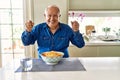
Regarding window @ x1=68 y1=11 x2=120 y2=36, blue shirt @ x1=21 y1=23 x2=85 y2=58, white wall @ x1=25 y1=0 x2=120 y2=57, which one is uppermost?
white wall @ x1=25 y1=0 x2=120 y2=57

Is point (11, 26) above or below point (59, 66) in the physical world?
above

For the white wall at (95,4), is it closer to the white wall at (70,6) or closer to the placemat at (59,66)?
the white wall at (70,6)

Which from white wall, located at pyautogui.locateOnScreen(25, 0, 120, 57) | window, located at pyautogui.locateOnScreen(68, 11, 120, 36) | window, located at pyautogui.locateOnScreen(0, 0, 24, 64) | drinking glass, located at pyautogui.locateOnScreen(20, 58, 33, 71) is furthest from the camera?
window, located at pyautogui.locateOnScreen(68, 11, 120, 36)

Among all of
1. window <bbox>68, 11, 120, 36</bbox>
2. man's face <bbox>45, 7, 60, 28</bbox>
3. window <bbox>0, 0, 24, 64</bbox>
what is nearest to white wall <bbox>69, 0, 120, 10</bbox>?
window <bbox>68, 11, 120, 36</bbox>

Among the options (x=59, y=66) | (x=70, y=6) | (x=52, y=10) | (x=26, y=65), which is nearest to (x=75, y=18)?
(x=70, y=6)

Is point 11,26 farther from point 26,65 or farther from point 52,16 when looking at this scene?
point 26,65

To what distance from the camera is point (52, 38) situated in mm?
2295

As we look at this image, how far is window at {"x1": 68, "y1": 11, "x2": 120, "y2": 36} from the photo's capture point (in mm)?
3320

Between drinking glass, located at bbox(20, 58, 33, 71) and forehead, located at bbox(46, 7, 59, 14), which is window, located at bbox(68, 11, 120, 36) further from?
drinking glass, located at bbox(20, 58, 33, 71)

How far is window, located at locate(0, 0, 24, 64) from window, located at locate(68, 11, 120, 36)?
2.85 feet

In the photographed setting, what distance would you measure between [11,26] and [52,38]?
1.17m

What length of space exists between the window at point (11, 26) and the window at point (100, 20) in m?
0.87

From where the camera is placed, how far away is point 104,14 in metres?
3.32

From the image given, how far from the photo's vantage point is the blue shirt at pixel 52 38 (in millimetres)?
2289
